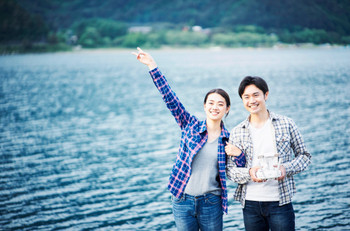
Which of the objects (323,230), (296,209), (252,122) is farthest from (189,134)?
(296,209)

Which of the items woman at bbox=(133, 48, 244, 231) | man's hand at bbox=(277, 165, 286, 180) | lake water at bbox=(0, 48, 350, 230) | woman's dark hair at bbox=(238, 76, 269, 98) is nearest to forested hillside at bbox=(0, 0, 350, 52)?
lake water at bbox=(0, 48, 350, 230)

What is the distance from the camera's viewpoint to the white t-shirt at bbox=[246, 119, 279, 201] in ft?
13.3

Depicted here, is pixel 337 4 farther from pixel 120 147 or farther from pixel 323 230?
pixel 323 230

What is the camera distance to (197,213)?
4238 millimetres

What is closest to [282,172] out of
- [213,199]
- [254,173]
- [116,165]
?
[254,173]

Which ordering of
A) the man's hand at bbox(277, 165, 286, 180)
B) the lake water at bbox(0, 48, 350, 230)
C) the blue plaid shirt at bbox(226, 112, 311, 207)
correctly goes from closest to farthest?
the man's hand at bbox(277, 165, 286, 180) < the blue plaid shirt at bbox(226, 112, 311, 207) < the lake water at bbox(0, 48, 350, 230)

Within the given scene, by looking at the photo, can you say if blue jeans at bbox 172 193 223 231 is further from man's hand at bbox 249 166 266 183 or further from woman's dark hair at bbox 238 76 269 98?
woman's dark hair at bbox 238 76 269 98

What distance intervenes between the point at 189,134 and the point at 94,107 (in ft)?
101

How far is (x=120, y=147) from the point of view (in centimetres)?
1959

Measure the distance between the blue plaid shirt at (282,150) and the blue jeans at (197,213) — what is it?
34cm

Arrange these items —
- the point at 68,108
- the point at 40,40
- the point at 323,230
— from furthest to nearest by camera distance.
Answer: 1. the point at 40,40
2. the point at 68,108
3. the point at 323,230

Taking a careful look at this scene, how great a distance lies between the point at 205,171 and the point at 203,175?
5cm

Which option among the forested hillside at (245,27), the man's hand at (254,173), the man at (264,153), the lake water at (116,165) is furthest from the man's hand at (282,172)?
the forested hillside at (245,27)

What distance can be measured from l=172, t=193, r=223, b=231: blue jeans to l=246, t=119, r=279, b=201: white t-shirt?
0.41 meters
